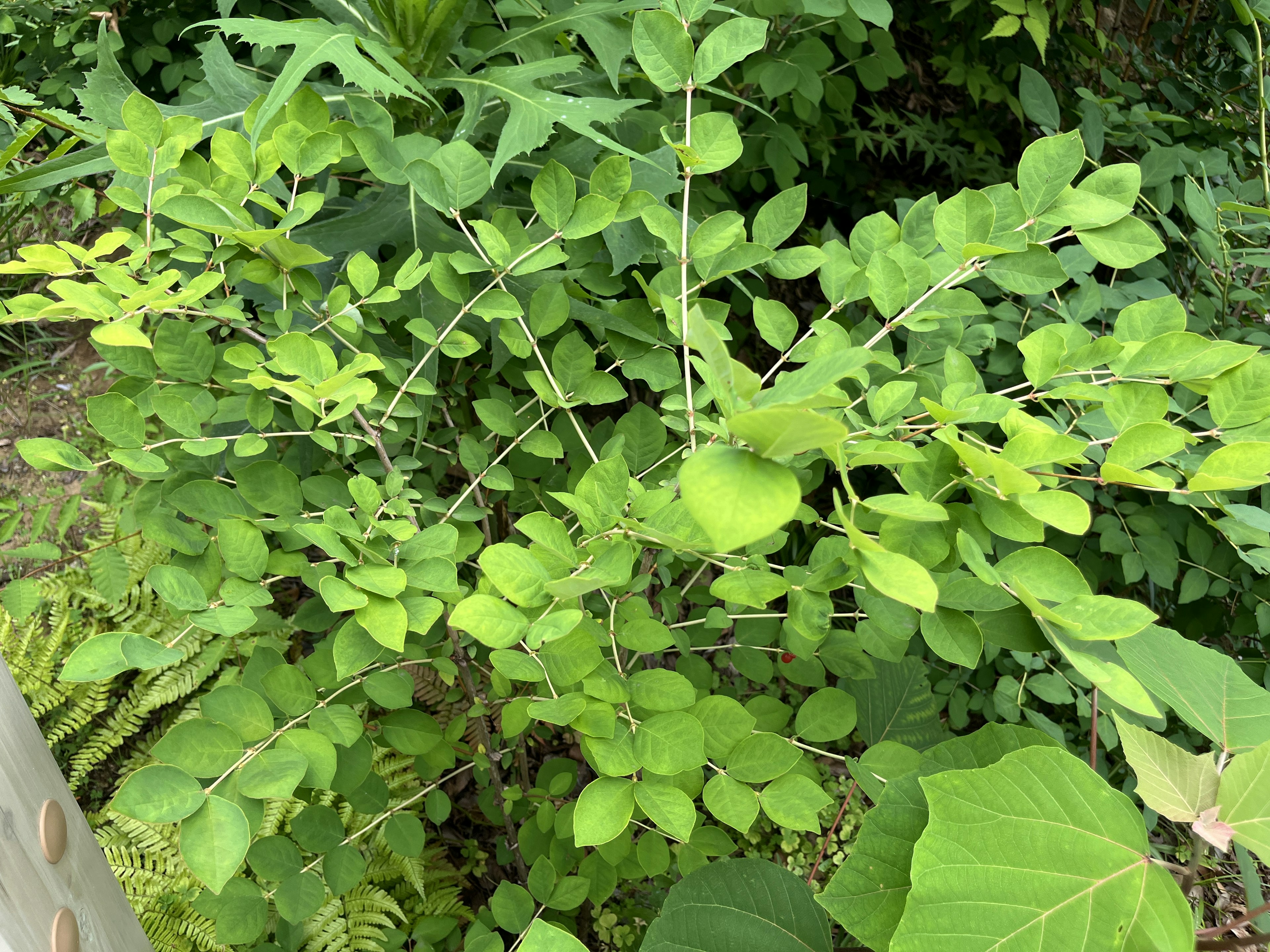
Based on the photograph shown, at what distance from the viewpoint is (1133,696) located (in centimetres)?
54

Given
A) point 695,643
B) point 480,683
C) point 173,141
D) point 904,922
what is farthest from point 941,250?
point 480,683

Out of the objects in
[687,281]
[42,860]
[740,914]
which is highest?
[687,281]

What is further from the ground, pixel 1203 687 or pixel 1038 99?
pixel 1038 99

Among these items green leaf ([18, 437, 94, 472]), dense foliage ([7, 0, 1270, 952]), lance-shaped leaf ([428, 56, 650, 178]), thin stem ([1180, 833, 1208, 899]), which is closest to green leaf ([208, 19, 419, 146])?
dense foliage ([7, 0, 1270, 952])

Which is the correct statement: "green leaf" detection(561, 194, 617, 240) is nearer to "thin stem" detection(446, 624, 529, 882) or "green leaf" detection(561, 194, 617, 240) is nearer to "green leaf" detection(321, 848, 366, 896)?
"thin stem" detection(446, 624, 529, 882)

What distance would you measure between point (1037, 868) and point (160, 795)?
73 cm

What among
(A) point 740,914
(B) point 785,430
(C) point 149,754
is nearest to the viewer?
(B) point 785,430

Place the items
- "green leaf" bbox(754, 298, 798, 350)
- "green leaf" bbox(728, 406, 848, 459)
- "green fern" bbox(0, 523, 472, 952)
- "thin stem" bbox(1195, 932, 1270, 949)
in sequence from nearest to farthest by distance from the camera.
→ "green leaf" bbox(728, 406, 848, 459), "thin stem" bbox(1195, 932, 1270, 949), "green leaf" bbox(754, 298, 798, 350), "green fern" bbox(0, 523, 472, 952)

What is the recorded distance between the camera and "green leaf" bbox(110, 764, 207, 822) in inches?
23.4

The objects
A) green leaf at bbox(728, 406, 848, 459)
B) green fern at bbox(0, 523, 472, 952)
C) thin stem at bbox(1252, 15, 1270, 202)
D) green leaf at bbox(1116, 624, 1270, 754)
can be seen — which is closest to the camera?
green leaf at bbox(728, 406, 848, 459)

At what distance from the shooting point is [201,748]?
0.67 metres

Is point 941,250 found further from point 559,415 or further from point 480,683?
point 480,683

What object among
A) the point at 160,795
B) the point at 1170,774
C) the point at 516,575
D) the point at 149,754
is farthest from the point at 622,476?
the point at 149,754

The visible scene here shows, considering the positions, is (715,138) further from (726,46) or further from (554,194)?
(554,194)
